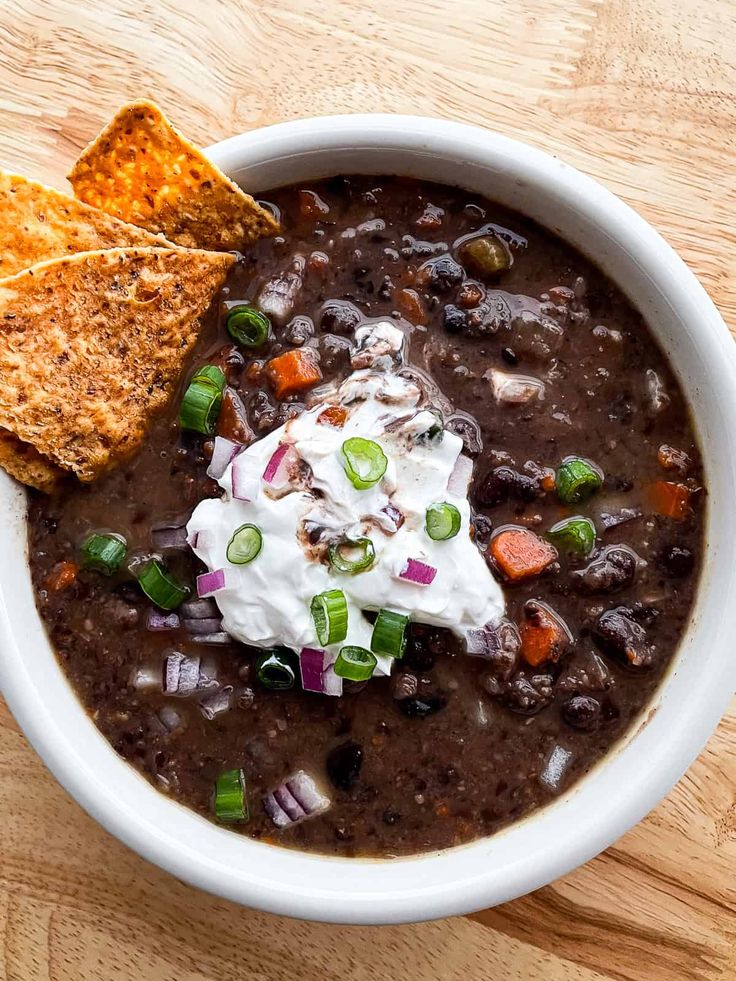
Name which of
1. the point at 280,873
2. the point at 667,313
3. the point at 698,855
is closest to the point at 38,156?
the point at 667,313

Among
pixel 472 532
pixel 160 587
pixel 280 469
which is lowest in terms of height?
pixel 160 587

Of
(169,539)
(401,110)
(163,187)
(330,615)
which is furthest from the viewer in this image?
(401,110)

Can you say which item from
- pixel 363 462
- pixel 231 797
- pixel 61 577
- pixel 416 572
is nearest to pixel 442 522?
pixel 416 572

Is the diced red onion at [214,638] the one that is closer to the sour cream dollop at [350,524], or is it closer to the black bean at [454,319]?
the sour cream dollop at [350,524]

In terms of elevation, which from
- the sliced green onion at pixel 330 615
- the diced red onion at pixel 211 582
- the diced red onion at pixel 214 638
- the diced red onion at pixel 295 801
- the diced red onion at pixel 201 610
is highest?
the sliced green onion at pixel 330 615

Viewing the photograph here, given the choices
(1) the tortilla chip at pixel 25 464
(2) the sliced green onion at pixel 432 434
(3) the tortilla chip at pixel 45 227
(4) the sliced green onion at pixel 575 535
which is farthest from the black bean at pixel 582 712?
(3) the tortilla chip at pixel 45 227

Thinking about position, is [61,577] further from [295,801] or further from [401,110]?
[401,110]

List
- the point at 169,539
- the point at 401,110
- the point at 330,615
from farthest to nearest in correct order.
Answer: the point at 401,110
the point at 169,539
the point at 330,615
